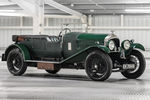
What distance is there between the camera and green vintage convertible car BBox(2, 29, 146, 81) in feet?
30.0

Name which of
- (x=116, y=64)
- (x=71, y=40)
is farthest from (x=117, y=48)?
(x=71, y=40)

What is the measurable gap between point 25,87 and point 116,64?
9.02 ft

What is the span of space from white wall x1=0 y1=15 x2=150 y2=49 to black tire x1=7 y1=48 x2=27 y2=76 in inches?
536

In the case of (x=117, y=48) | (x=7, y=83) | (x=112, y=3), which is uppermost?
(x=112, y=3)

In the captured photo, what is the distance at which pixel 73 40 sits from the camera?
32.8ft

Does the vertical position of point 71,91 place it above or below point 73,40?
below

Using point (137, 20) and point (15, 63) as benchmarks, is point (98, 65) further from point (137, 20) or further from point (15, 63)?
point (137, 20)

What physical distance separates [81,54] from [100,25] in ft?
57.6

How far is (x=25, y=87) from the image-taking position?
7.86 m

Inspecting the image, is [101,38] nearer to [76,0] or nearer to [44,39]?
[44,39]

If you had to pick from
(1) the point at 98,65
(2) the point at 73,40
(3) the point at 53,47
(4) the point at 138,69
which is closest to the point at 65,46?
(2) the point at 73,40

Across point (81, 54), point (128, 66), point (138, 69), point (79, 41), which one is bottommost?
point (138, 69)

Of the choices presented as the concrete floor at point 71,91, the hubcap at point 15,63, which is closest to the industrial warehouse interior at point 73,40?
the concrete floor at point 71,91

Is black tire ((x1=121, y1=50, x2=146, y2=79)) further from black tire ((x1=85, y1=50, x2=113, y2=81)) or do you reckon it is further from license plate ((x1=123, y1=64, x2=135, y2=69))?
black tire ((x1=85, y1=50, x2=113, y2=81))
